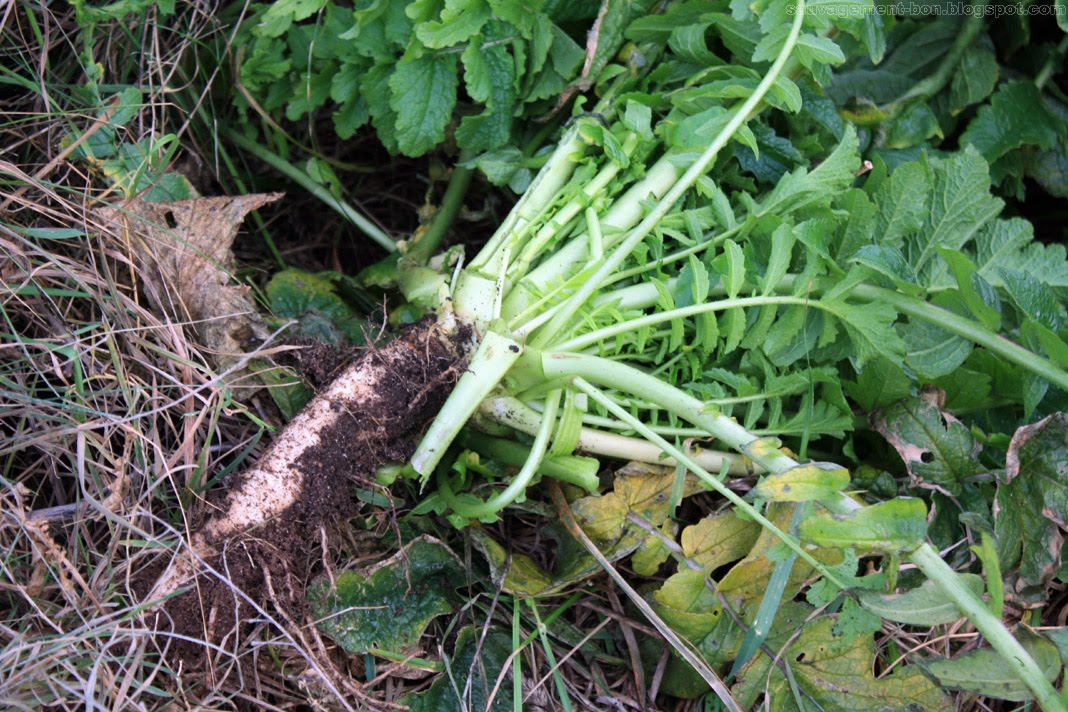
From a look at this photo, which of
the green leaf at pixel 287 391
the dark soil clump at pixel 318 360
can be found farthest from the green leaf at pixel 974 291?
the green leaf at pixel 287 391

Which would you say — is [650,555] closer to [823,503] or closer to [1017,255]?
[823,503]

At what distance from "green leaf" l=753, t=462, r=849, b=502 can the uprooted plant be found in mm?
98

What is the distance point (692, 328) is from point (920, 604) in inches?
27.6

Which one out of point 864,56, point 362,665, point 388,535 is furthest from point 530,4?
point 362,665

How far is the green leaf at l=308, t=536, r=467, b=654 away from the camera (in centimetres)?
173

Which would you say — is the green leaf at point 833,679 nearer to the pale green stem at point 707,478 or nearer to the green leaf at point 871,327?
the pale green stem at point 707,478

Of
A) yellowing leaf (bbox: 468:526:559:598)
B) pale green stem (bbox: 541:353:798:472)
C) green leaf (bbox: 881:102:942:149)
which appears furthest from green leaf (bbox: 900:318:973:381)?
yellowing leaf (bbox: 468:526:559:598)

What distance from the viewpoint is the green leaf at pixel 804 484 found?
1498 mm

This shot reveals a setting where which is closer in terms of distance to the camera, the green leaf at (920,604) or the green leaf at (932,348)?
the green leaf at (920,604)

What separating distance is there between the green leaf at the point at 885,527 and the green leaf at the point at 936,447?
425 mm

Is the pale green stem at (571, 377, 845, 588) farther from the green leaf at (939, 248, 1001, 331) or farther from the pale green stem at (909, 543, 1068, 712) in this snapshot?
the green leaf at (939, 248, 1001, 331)

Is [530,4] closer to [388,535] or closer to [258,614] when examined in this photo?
[388,535]

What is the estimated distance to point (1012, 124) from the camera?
2299 millimetres

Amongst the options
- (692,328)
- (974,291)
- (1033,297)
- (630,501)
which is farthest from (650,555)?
(1033,297)
